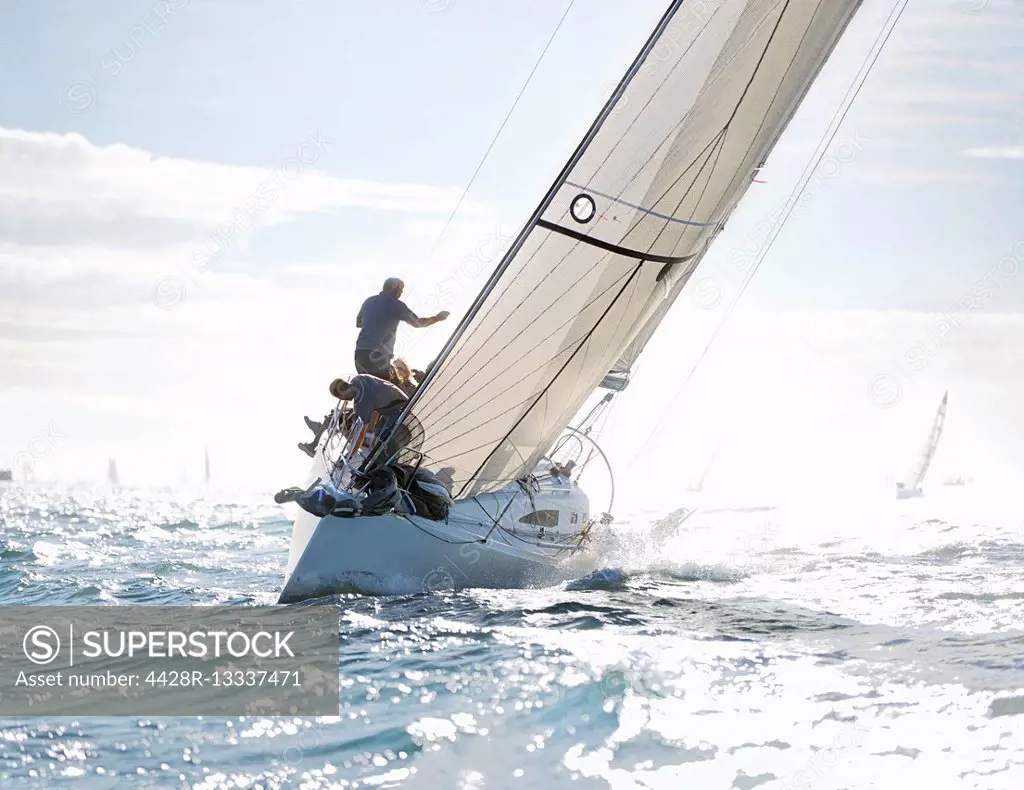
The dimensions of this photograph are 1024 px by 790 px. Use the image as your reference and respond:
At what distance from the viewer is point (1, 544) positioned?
635 inches

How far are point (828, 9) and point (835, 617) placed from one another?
4.87 meters

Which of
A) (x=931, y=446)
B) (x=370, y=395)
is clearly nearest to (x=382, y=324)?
(x=370, y=395)

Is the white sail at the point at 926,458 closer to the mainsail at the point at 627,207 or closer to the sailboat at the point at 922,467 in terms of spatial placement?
the sailboat at the point at 922,467

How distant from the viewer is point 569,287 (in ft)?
28.0

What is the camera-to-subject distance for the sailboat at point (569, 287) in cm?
815

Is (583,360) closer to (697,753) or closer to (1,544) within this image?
(697,753)

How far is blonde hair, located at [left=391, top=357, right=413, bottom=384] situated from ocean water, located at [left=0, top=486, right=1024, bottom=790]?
6.92ft

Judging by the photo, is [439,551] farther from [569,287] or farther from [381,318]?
[569,287]

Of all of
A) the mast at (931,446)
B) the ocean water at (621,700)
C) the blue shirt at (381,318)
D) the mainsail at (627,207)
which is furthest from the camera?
the mast at (931,446)

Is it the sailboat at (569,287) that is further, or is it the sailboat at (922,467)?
the sailboat at (922,467)

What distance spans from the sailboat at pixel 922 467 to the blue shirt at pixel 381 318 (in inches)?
1823

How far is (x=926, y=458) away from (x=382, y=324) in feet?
160

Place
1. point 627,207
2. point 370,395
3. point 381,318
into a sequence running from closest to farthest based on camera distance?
point 627,207 → point 370,395 → point 381,318

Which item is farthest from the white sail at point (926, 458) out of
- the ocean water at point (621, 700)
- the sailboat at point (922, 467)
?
the ocean water at point (621, 700)
